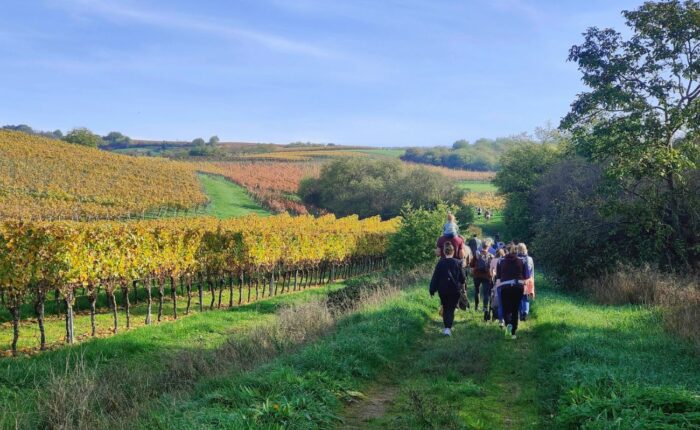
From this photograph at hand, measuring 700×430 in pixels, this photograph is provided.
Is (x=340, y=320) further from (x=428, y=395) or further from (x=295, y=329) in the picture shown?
(x=428, y=395)

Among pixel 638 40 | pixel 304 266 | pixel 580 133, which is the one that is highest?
pixel 638 40

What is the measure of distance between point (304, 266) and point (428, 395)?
2574 centimetres

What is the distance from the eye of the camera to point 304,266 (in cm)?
3219

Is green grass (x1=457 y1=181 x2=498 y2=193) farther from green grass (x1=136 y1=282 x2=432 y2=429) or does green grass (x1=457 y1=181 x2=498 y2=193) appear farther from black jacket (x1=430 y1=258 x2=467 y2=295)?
green grass (x1=136 y1=282 x2=432 y2=429)

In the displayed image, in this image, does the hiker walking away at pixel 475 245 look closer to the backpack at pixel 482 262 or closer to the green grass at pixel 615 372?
the backpack at pixel 482 262

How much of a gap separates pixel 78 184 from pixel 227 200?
1640 cm

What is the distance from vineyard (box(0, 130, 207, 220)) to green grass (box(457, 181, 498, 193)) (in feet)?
178

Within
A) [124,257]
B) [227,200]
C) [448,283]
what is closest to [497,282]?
[448,283]

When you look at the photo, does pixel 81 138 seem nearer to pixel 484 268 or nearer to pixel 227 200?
pixel 227 200

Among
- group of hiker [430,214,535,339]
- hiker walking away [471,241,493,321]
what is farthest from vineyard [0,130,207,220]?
group of hiker [430,214,535,339]

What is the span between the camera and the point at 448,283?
10.6m

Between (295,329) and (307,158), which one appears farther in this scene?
(307,158)

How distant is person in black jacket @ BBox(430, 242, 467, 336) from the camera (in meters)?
10.6

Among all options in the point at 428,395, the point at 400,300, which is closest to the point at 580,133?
the point at 400,300
